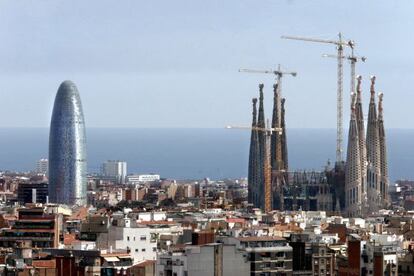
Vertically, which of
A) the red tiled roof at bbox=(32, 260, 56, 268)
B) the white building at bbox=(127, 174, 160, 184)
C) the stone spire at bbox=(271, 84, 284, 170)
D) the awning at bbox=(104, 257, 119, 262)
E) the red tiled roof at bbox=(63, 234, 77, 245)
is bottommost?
the red tiled roof at bbox=(32, 260, 56, 268)

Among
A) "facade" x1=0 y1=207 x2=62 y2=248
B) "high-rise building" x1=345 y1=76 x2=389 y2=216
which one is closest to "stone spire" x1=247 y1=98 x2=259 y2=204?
"high-rise building" x1=345 y1=76 x2=389 y2=216

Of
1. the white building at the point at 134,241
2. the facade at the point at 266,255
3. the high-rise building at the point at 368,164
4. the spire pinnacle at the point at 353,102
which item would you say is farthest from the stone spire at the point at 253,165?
the facade at the point at 266,255

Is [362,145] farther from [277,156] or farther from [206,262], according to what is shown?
[206,262]

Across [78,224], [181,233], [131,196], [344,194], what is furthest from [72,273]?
[131,196]

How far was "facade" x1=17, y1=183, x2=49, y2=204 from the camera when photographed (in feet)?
386

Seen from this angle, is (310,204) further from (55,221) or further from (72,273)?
(72,273)

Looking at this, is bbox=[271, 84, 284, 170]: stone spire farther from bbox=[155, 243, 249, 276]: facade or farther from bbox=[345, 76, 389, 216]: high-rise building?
bbox=[155, 243, 249, 276]: facade

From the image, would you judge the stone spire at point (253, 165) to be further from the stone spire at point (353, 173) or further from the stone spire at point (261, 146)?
the stone spire at point (353, 173)

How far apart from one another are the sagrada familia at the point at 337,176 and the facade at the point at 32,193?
13630 mm

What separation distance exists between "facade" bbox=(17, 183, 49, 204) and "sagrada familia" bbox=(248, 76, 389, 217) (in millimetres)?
13630

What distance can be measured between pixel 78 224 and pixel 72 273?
25.8 metres

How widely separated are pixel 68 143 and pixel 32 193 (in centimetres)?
1067

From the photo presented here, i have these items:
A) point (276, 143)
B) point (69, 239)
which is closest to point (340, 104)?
point (276, 143)

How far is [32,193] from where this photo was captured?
397 ft
